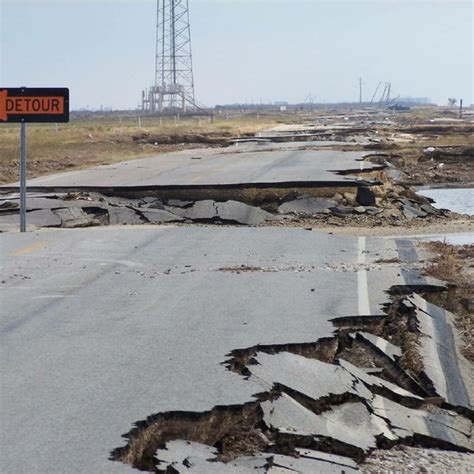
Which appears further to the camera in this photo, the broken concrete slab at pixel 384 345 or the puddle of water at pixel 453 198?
the puddle of water at pixel 453 198

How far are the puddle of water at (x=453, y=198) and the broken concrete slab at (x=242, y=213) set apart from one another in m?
8.23

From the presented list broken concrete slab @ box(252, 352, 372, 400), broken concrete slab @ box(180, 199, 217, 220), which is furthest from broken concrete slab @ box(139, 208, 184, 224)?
broken concrete slab @ box(252, 352, 372, 400)

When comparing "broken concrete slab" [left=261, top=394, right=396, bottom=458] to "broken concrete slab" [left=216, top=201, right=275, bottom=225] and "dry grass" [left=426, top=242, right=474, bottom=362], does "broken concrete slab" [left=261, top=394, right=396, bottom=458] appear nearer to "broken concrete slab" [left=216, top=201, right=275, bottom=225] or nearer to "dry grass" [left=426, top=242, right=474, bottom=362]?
"dry grass" [left=426, top=242, right=474, bottom=362]

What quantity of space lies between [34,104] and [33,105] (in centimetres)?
2

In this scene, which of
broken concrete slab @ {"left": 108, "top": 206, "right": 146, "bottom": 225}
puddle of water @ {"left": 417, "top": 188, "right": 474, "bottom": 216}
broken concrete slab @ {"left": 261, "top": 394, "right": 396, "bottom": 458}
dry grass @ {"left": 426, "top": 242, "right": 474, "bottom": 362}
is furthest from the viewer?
puddle of water @ {"left": 417, "top": 188, "right": 474, "bottom": 216}

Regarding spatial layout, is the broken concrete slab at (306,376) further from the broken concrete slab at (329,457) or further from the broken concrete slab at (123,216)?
the broken concrete slab at (123,216)

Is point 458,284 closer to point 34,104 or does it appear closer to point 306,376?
point 306,376

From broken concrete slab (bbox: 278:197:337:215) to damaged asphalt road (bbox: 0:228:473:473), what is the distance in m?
6.68

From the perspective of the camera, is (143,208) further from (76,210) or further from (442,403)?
(442,403)

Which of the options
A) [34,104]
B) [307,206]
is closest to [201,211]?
[307,206]

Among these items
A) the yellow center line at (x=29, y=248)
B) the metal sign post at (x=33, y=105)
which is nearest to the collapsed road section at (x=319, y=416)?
the yellow center line at (x=29, y=248)

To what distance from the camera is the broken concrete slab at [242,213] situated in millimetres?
19844

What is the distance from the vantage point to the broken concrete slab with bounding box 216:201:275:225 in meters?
19.8

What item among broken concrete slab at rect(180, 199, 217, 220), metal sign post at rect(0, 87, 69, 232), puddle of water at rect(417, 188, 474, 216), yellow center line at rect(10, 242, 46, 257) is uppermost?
metal sign post at rect(0, 87, 69, 232)
